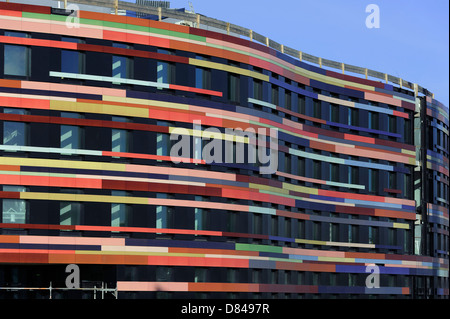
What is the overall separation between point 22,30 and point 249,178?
19.4 m

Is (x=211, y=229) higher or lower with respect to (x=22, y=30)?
lower

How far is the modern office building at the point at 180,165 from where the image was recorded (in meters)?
54.2

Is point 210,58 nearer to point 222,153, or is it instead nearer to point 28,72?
point 222,153

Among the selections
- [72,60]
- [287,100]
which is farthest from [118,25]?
[287,100]

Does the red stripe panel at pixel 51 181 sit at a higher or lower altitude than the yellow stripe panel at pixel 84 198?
higher

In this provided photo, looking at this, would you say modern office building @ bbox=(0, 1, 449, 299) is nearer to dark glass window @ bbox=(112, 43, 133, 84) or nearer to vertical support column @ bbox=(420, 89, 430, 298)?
dark glass window @ bbox=(112, 43, 133, 84)

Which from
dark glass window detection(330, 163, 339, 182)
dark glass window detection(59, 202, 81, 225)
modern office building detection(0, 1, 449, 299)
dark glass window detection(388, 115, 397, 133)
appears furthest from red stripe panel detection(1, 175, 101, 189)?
dark glass window detection(388, 115, 397, 133)

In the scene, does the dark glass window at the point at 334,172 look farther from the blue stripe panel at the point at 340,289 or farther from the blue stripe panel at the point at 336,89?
the blue stripe panel at the point at 340,289

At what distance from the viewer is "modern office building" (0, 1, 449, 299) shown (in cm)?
5425

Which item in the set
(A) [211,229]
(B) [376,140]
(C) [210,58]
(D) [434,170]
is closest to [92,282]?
(A) [211,229]

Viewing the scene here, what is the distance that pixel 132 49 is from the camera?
58094 millimetres

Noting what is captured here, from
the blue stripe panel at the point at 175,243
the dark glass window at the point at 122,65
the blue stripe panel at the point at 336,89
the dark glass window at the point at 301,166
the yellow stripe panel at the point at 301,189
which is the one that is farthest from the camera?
the blue stripe panel at the point at 336,89

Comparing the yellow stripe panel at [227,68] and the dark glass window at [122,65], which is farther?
the yellow stripe panel at [227,68]

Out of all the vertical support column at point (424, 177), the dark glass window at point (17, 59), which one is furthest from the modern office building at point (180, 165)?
the vertical support column at point (424, 177)
